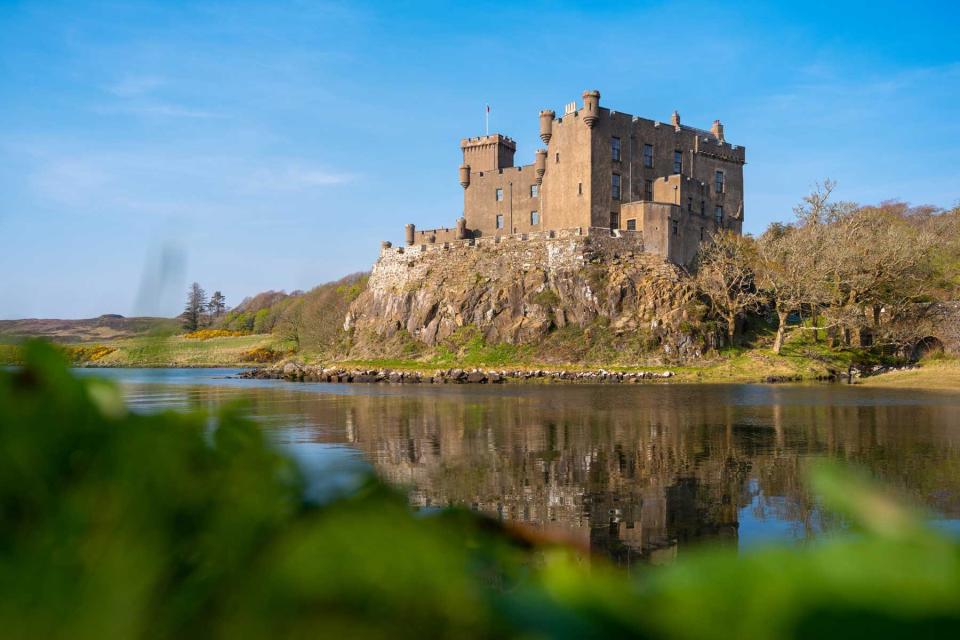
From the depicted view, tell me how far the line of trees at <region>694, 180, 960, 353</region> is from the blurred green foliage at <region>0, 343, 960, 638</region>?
4196 cm

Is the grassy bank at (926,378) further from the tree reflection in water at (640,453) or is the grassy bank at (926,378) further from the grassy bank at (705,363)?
the tree reflection in water at (640,453)

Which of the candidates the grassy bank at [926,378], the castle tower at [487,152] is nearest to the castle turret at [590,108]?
the castle tower at [487,152]

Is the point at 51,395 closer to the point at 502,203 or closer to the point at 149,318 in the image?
the point at 149,318

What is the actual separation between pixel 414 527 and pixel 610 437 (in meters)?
15.3

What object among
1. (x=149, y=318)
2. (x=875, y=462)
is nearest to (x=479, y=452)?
(x=875, y=462)

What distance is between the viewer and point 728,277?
4628 centimetres

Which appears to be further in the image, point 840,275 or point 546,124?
point 546,124

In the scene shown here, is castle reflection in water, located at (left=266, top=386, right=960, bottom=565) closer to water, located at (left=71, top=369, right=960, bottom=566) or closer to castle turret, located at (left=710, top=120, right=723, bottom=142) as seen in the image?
water, located at (left=71, top=369, right=960, bottom=566)

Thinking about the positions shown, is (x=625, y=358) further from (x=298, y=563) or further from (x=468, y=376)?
(x=298, y=563)

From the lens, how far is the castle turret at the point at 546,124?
51.7m

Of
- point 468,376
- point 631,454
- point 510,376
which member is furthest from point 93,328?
point 468,376

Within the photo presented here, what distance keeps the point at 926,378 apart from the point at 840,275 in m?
9.30

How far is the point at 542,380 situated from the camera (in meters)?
39.5

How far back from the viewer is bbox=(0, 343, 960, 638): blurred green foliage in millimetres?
463
